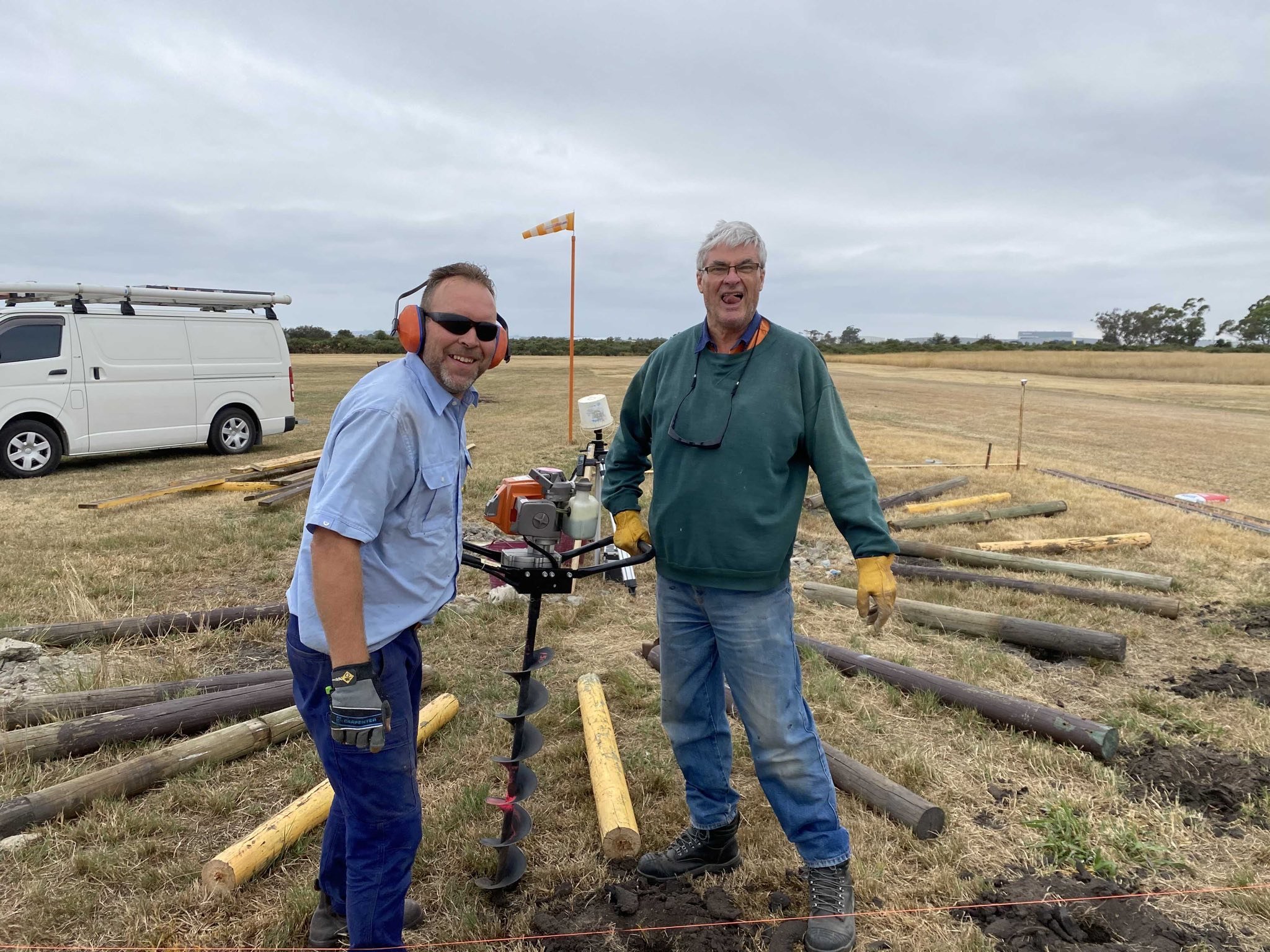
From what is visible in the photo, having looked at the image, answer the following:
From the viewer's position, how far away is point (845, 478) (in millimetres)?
2820

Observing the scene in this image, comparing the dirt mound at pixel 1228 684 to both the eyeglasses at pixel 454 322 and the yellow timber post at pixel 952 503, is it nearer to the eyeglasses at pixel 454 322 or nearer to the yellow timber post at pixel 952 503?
the yellow timber post at pixel 952 503

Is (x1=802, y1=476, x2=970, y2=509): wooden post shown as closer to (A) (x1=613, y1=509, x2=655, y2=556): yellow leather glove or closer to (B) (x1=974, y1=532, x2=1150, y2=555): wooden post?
(B) (x1=974, y1=532, x2=1150, y2=555): wooden post

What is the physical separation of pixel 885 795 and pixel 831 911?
87 cm

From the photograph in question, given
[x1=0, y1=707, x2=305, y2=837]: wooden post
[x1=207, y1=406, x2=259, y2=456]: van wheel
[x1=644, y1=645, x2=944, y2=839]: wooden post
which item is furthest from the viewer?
[x1=207, y1=406, x2=259, y2=456]: van wheel

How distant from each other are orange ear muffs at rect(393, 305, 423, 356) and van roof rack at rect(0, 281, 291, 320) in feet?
38.0

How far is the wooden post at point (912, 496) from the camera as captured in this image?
991 cm

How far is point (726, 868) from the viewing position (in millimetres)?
3273

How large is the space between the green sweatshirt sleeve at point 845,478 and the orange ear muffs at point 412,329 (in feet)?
4.65

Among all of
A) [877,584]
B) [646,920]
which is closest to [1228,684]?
[877,584]

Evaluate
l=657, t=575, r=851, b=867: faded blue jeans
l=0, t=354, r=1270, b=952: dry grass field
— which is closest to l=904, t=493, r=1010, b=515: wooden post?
l=0, t=354, r=1270, b=952: dry grass field

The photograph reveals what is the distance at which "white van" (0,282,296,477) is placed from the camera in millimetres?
10914

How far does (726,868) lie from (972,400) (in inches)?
1192

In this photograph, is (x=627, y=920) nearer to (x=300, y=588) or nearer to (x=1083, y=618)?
(x=300, y=588)

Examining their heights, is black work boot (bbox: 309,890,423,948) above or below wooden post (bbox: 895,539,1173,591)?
below
